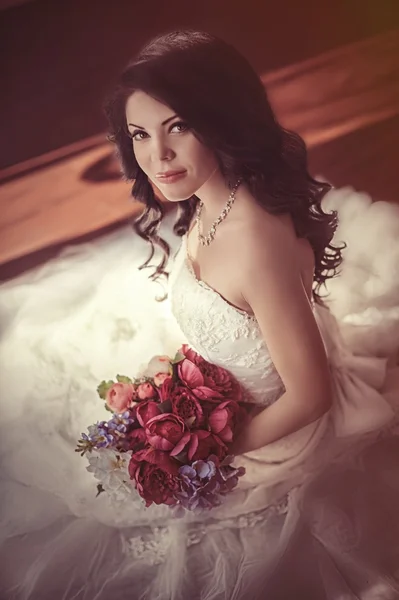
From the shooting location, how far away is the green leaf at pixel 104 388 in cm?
116

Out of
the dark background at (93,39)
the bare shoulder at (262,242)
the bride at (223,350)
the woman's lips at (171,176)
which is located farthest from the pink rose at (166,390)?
the dark background at (93,39)

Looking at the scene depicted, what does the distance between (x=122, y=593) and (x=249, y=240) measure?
0.63 metres

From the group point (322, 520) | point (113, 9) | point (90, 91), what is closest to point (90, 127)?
point (90, 91)

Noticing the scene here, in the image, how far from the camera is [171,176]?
1.05 meters

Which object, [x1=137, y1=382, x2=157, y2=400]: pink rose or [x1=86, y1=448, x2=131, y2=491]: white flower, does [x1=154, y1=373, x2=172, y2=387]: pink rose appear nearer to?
[x1=137, y1=382, x2=157, y2=400]: pink rose

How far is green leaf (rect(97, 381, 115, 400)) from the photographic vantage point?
3.82 feet

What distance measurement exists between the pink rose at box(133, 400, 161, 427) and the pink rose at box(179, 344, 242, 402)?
0.10 meters

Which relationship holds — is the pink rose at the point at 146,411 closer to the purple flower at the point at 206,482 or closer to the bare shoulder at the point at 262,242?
the purple flower at the point at 206,482

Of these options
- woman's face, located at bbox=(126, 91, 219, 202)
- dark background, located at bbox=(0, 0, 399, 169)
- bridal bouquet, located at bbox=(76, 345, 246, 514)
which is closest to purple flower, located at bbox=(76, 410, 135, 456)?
bridal bouquet, located at bbox=(76, 345, 246, 514)

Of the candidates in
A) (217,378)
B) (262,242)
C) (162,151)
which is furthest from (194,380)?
(162,151)

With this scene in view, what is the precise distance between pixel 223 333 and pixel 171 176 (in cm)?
29

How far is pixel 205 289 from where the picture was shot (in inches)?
43.6

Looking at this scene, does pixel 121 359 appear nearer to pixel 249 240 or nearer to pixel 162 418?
pixel 162 418

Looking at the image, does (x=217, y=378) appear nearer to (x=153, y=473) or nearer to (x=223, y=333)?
(x=223, y=333)
